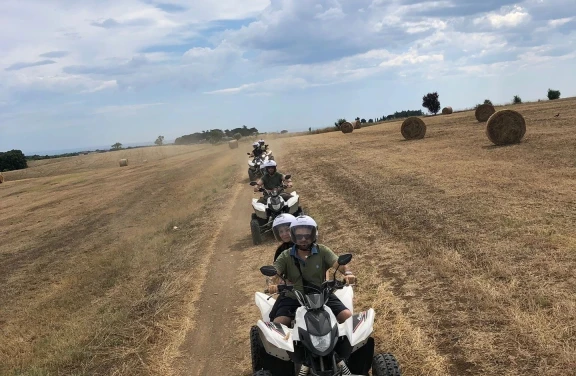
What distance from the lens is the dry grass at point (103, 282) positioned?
25.5ft

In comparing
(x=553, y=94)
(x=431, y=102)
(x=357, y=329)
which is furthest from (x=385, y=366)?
(x=431, y=102)

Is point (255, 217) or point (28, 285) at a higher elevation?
point (255, 217)

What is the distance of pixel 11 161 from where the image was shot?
74.8m

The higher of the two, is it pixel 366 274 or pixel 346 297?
pixel 346 297

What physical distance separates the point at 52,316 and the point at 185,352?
4.57m

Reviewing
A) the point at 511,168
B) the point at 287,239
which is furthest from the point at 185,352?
the point at 511,168

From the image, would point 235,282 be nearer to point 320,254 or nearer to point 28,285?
point 320,254

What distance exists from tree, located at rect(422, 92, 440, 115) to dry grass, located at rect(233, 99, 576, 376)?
254 ft

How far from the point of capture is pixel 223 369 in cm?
668

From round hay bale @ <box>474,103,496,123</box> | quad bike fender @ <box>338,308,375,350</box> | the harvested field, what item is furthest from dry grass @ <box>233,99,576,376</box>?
round hay bale @ <box>474,103,496,123</box>

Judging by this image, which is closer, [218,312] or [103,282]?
[218,312]

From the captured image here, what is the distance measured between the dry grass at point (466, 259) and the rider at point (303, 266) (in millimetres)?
1221

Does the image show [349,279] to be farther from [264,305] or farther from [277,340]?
[277,340]

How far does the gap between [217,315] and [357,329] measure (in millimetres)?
4060
